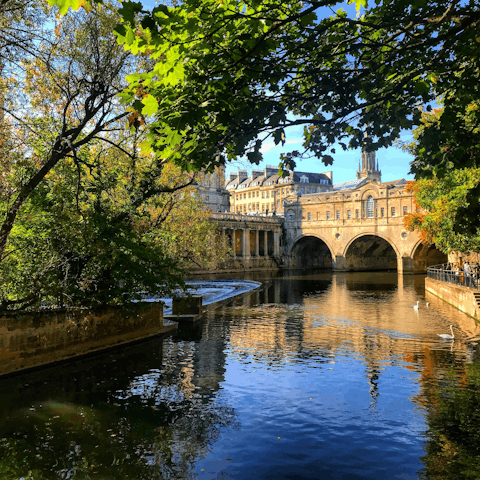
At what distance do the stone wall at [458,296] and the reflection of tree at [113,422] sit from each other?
15313 mm

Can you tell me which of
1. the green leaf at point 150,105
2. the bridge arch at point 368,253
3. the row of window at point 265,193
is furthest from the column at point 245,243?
the green leaf at point 150,105

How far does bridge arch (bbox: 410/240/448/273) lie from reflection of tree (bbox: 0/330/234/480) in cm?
5665

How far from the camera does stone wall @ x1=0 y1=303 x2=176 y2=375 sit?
12.4 meters

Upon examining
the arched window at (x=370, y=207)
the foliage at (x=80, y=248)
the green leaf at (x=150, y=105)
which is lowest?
the foliage at (x=80, y=248)

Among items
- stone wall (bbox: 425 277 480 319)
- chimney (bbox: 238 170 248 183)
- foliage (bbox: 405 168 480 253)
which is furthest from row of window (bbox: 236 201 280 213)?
stone wall (bbox: 425 277 480 319)

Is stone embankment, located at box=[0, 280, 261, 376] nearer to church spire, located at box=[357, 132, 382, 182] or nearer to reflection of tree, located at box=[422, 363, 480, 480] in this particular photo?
reflection of tree, located at box=[422, 363, 480, 480]

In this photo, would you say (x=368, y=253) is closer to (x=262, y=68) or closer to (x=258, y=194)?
(x=258, y=194)

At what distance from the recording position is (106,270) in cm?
1593

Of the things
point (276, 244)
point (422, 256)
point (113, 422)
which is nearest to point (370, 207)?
point (422, 256)

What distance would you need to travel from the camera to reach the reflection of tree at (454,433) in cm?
739

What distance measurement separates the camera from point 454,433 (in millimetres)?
8766

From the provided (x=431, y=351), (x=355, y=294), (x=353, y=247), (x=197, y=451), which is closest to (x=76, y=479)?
(x=197, y=451)

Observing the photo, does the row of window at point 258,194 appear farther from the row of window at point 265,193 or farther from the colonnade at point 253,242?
the colonnade at point 253,242

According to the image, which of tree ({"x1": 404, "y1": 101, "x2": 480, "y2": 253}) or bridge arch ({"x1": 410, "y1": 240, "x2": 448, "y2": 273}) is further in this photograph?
bridge arch ({"x1": 410, "y1": 240, "x2": 448, "y2": 273})
